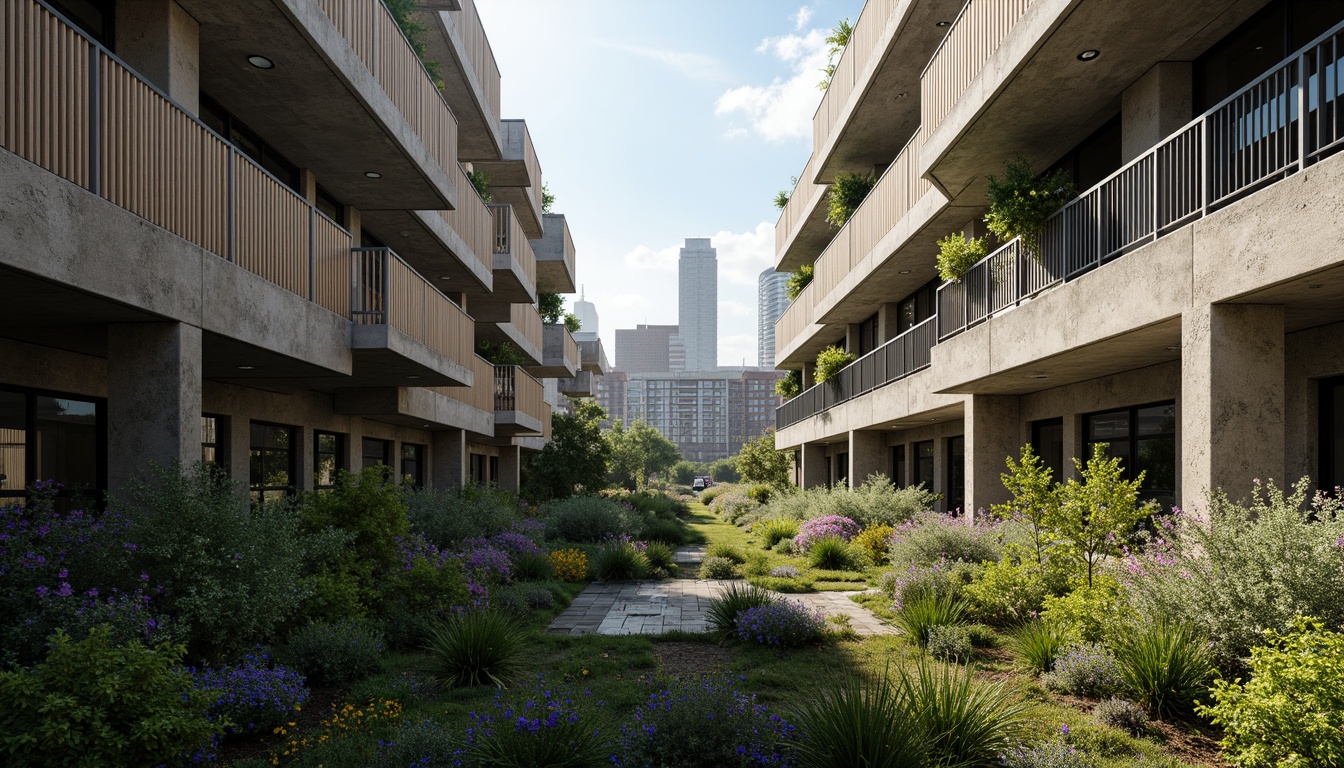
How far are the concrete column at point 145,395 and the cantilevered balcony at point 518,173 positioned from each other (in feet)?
60.0

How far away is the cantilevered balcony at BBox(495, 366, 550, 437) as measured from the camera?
25.0 metres

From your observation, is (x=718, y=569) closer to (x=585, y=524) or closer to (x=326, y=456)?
(x=585, y=524)

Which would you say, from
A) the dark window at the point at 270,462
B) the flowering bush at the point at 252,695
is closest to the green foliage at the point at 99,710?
the flowering bush at the point at 252,695

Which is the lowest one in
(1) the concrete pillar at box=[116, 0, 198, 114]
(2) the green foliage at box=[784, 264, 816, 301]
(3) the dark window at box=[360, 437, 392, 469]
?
(3) the dark window at box=[360, 437, 392, 469]

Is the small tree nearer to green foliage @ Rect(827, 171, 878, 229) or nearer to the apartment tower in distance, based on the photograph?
the apartment tower in distance

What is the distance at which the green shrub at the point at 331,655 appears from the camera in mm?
7543

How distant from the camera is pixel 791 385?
121 ft

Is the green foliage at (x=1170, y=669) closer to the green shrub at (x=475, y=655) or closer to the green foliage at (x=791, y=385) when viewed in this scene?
the green shrub at (x=475, y=655)

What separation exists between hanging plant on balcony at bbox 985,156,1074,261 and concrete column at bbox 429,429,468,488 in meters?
14.9

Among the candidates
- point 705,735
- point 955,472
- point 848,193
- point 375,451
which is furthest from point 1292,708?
point 848,193

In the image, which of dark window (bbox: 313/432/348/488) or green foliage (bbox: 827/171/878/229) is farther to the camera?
green foliage (bbox: 827/171/878/229)

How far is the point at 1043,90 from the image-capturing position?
11.0m

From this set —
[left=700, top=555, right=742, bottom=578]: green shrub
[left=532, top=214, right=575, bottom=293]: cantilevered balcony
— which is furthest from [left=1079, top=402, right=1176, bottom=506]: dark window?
[left=532, top=214, right=575, bottom=293]: cantilevered balcony

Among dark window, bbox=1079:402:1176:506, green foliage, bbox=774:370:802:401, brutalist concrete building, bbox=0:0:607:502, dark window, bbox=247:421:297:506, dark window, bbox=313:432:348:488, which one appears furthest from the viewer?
green foliage, bbox=774:370:802:401
